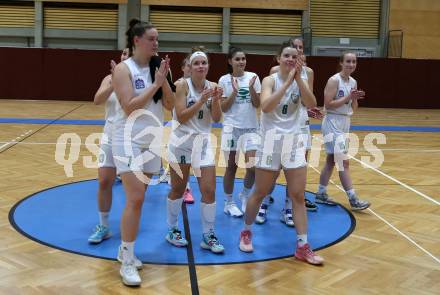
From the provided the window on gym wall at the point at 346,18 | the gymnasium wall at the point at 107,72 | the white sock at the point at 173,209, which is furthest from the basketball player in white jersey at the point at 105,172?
the window on gym wall at the point at 346,18

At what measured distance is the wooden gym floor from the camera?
3.74 metres

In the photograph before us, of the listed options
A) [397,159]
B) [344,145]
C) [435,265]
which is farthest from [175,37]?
[435,265]

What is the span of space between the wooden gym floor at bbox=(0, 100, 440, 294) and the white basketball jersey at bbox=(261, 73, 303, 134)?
1.12 metres

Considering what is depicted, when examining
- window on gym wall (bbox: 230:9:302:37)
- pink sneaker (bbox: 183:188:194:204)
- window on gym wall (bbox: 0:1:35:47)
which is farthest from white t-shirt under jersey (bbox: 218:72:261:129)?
window on gym wall (bbox: 0:1:35:47)

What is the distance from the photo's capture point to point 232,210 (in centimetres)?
557

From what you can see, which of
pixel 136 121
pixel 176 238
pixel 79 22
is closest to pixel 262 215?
pixel 176 238

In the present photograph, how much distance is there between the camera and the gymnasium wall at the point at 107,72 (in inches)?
704

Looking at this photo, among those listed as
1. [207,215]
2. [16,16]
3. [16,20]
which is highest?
[16,16]

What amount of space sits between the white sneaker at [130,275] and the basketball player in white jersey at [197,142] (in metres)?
0.80

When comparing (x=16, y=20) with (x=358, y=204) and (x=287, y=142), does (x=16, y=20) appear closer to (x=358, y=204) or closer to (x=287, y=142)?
(x=358, y=204)

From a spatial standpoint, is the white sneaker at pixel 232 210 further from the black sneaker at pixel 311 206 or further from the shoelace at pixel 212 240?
the shoelace at pixel 212 240

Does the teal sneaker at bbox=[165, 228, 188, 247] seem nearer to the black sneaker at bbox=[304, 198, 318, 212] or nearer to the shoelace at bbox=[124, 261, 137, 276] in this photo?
the shoelace at bbox=[124, 261, 137, 276]

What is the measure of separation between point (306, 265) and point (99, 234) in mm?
1818

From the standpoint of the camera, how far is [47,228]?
194 inches
